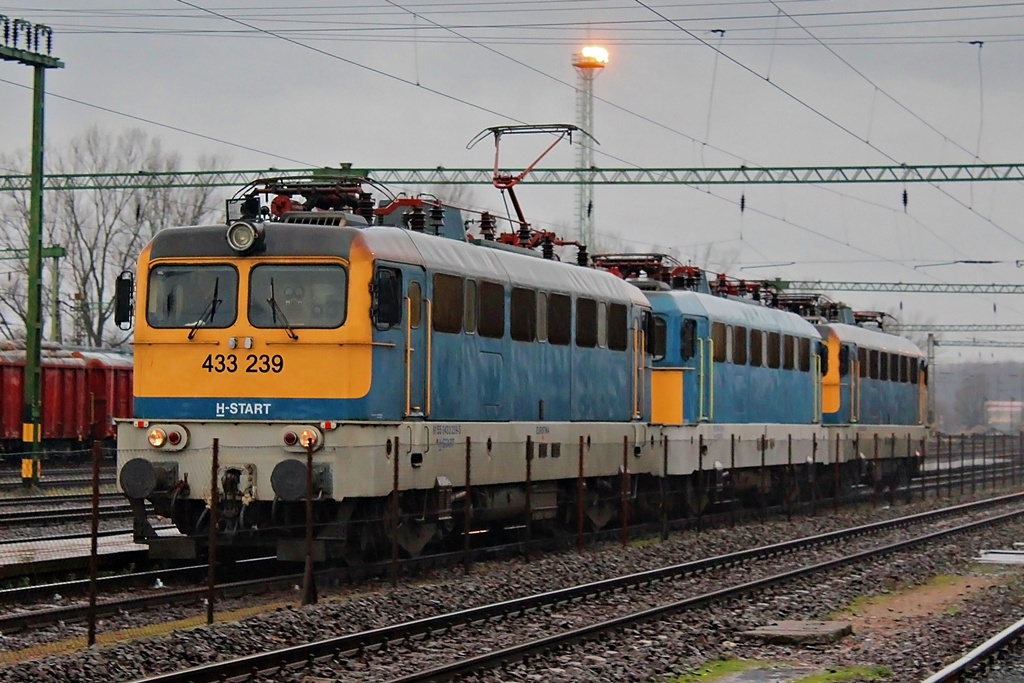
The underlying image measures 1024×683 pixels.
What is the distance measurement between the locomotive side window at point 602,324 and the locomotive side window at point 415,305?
576 cm

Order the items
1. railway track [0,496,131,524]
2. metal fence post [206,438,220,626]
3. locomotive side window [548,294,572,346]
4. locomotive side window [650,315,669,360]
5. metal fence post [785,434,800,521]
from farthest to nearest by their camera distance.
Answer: metal fence post [785,434,800,521], locomotive side window [650,315,669,360], railway track [0,496,131,524], locomotive side window [548,294,572,346], metal fence post [206,438,220,626]

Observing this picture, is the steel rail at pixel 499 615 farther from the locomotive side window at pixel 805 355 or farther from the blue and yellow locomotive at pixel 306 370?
the locomotive side window at pixel 805 355

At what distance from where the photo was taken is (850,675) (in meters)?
13.1

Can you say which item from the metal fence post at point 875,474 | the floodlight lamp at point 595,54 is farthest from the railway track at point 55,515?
the floodlight lamp at point 595,54

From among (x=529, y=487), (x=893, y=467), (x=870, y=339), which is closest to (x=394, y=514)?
(x=529, y=487)

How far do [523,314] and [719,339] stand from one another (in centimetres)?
925

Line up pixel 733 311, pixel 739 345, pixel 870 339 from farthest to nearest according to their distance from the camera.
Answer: pixel 870 339, pixel 739 345, pixel 733 311

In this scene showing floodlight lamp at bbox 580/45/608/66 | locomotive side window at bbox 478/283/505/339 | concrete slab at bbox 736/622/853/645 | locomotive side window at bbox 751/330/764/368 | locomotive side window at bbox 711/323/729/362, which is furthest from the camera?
floodlight lamp at bbox 580/45/608/66

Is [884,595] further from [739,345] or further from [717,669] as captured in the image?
[739,345]

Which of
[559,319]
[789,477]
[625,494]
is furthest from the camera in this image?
[789,477]

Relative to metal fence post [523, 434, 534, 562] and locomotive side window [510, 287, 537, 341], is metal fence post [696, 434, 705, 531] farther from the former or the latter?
locomotive side window [510, 287, 537, 341]

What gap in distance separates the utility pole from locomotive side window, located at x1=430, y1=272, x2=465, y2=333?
1386 cm

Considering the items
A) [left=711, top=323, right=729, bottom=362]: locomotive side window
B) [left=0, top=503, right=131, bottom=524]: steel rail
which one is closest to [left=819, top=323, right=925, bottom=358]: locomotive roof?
[left=711, top=323, right=729, bottom=362]: locomotive side window

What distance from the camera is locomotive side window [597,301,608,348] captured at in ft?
77.8
